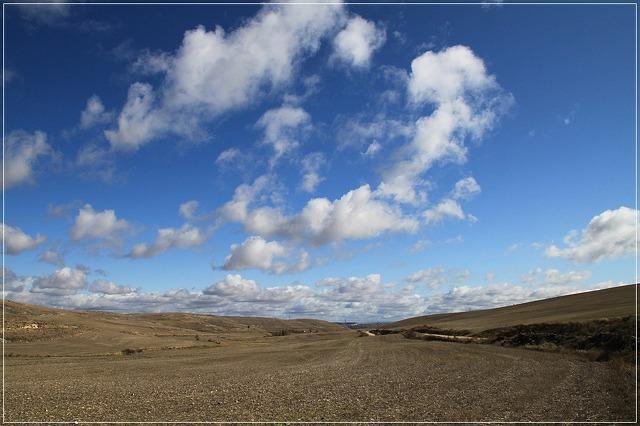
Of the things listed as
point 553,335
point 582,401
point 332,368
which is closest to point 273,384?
point 332,368

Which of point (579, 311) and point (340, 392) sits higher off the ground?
point (340, 392)

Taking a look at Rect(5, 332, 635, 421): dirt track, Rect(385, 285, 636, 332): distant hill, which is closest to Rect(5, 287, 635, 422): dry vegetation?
Rect(5, 332, 635, 421): dirt track

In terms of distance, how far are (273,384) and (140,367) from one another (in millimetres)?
21477

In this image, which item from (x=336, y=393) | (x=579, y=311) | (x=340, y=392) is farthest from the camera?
(x=579, y=311)

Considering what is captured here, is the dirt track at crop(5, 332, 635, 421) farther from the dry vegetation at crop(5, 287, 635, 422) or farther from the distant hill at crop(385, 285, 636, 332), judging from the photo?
the distant hill at crop(385, 285, 636, 332)

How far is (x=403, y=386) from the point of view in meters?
31.7

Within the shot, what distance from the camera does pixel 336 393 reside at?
29.0 meters

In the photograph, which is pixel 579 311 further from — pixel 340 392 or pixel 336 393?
pixel 336 393

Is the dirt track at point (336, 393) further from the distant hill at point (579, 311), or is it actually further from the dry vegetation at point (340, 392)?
the distant hill at point (579, 311)

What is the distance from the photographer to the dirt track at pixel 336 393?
2255cm

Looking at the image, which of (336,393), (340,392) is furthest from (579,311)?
(336,393)

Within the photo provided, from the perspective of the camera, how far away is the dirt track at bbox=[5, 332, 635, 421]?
22.5 m

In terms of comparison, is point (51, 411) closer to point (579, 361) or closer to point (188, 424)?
point (188, 424)

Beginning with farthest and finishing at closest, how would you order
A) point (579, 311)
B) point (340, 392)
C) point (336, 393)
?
point (579, 311) → point (340, 392) → point (336, 393)
